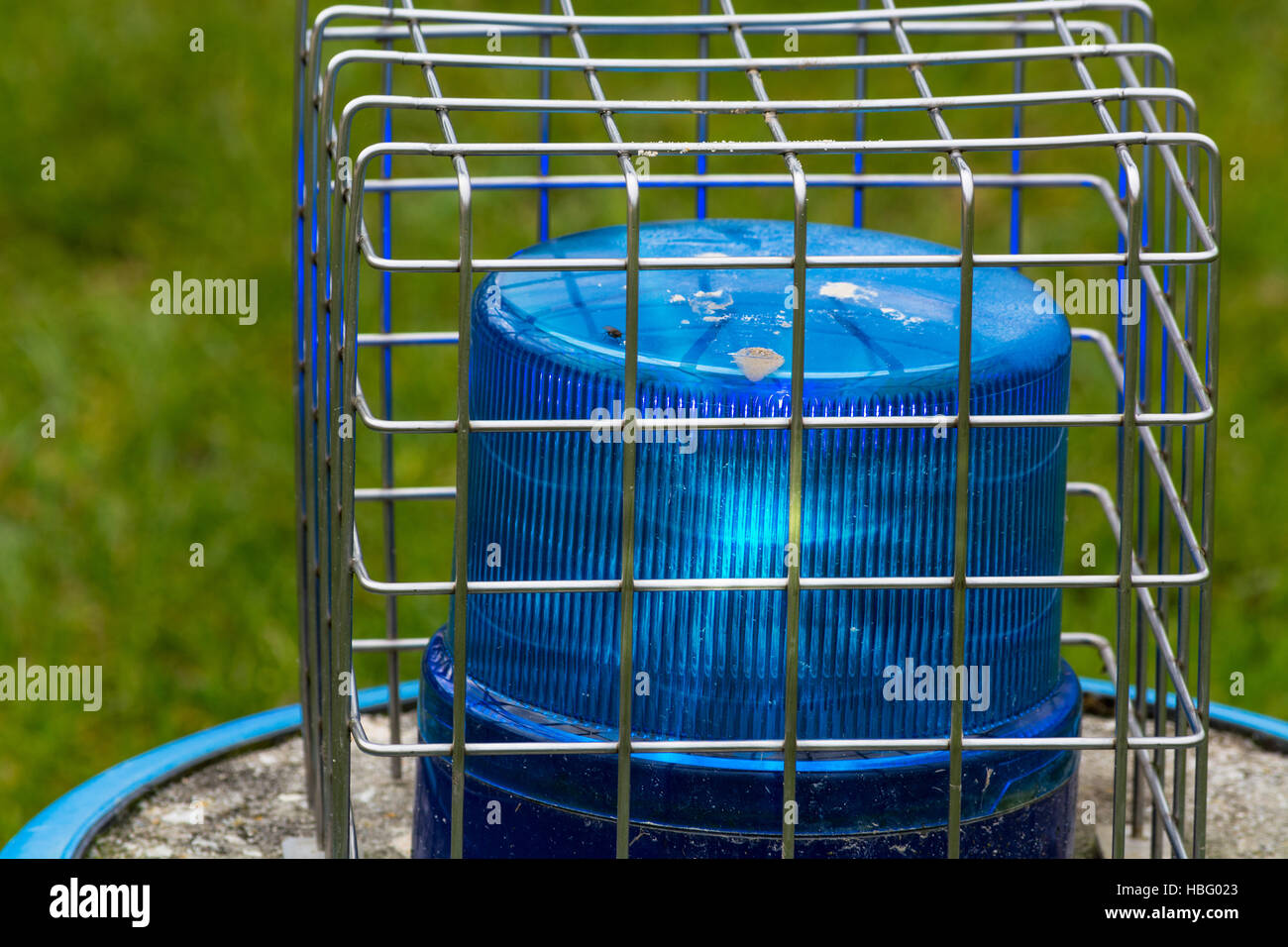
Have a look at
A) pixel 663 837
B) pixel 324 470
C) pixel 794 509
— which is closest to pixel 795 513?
pixel 794 509

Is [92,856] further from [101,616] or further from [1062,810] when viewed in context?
[101,616]

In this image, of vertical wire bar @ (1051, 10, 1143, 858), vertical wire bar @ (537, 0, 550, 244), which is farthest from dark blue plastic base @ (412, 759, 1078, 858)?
vertical wire bar @ (537, 0, 550, 244)

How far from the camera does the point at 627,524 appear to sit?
3.76 feet

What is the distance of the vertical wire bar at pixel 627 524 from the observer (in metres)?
1.10

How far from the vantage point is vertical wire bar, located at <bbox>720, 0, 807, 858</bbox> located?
1.11 meters

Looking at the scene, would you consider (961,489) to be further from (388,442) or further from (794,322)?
(388,442)

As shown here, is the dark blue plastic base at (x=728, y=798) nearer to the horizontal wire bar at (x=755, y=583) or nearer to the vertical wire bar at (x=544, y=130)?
the horizontal wire bar at (x=755, y=583)

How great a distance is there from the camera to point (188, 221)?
3873 millimetres

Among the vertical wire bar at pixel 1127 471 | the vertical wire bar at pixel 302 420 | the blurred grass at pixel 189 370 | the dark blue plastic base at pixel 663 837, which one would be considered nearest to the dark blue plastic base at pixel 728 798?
the dark blue plastic base at pixel 663 837

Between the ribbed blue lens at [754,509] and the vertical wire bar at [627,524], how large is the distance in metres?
0.04

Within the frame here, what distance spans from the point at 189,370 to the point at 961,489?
2486 millimetres

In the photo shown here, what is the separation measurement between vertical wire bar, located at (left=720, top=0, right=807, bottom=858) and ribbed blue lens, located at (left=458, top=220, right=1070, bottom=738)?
28 millimetres
